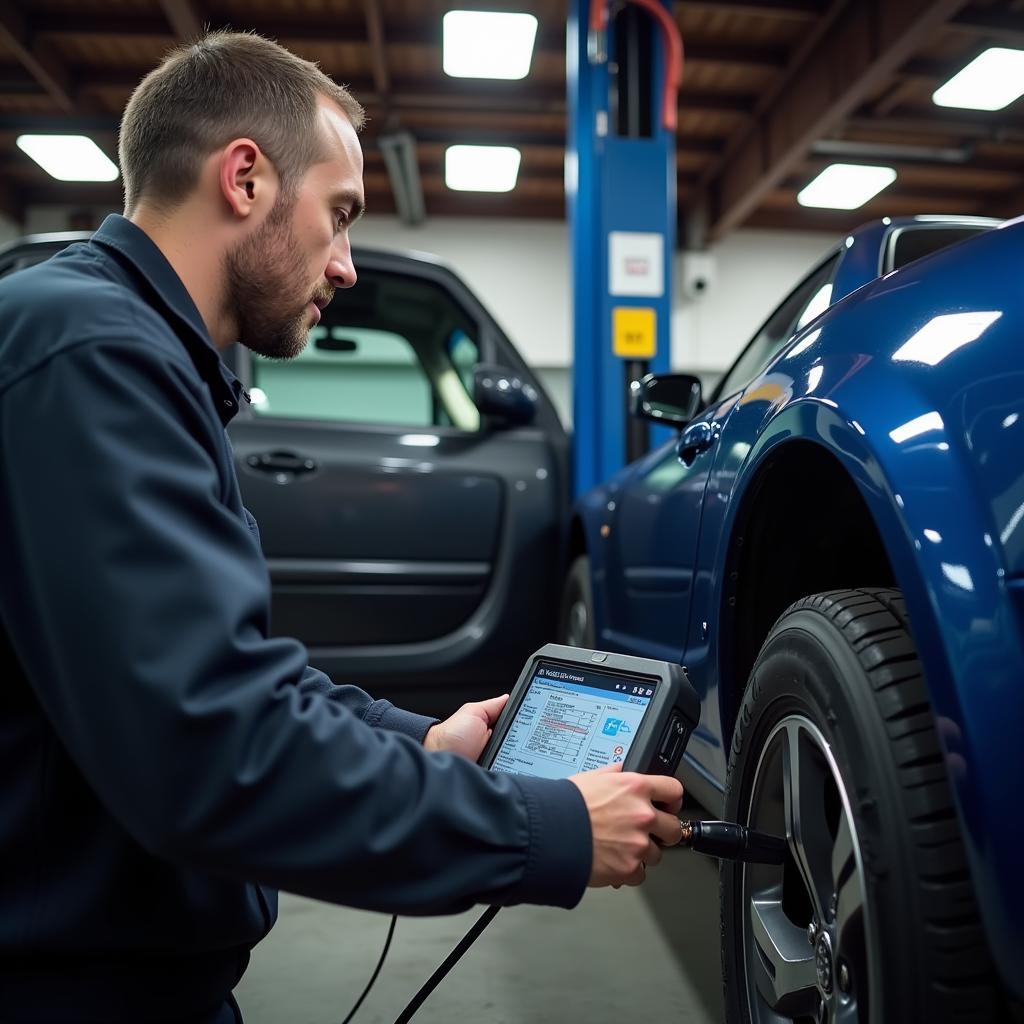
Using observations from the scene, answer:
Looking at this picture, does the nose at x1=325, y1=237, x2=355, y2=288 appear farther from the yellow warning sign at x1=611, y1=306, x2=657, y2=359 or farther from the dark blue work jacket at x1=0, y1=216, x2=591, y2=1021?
the yellow warning sign at x1=611, y1=306, x2=657, y2=359

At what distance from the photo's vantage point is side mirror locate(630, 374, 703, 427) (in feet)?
6.85

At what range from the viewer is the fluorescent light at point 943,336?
3.05ft

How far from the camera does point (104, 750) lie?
710 millimetres

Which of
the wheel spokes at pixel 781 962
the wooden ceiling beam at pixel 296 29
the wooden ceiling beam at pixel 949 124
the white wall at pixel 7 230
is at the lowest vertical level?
the wheel spokes at pixel 781 962

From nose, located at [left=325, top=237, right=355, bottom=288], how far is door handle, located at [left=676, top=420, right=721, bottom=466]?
70cm

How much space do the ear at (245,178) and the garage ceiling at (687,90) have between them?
5987mm

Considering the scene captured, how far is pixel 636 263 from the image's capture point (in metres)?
3.92

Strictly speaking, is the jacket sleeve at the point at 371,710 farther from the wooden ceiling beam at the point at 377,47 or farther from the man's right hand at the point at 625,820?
the wooden ceiling beam at the point at 377,47

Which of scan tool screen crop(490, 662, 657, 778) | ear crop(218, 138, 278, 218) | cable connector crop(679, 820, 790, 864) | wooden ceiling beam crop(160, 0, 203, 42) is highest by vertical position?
wooden ceiling beam crop(160, 0, 203, 42)

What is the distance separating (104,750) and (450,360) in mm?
2898

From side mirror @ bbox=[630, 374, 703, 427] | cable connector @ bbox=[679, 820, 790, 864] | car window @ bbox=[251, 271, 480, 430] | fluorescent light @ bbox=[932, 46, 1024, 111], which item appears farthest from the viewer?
fluorescent light @ bbox=[932, 46, 1024, 111]

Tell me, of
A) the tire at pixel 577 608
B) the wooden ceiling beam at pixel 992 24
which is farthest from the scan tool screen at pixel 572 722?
the wooden ceiling beam at pixel 992 24

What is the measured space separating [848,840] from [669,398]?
1253 millimetres

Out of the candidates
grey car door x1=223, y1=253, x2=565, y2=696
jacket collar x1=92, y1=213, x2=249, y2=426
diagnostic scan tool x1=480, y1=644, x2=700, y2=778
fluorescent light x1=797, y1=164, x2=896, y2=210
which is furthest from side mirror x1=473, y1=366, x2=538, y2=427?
fluorescent light x1=797, y1=164, x2=896, y2=210
